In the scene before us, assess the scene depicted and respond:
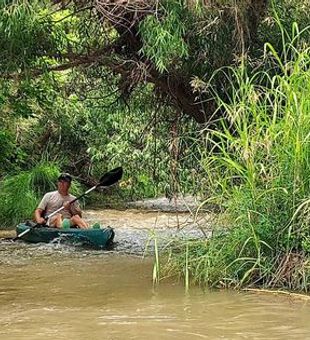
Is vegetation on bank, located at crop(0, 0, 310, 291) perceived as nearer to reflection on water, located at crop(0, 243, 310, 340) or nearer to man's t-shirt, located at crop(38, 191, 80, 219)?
reflection on water, located at crop(0, 243, 310, 340)

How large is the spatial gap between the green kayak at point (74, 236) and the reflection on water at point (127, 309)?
186 cm

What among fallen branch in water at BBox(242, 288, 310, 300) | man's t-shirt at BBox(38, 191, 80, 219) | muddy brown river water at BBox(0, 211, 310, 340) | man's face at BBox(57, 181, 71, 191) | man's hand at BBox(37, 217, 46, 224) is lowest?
muddy brown river water at BBox(0, 211, 310, 340)

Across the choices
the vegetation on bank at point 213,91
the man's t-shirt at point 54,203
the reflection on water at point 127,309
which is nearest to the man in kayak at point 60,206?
the man's t-shirt at point 54,203

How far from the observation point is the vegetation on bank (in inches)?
244

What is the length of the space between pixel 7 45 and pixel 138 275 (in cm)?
257

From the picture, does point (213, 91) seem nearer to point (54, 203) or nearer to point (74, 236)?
point (74, 236)

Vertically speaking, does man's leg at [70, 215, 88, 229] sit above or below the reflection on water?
above

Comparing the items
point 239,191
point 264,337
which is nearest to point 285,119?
point 239,191

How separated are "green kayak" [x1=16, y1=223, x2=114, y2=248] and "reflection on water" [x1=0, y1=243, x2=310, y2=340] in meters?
1.86

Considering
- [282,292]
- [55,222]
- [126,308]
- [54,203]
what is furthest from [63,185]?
[282,292]

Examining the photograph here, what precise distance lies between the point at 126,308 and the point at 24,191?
8.63 m

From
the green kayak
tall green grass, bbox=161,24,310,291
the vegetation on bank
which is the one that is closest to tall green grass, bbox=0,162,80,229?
the vegetation on bank

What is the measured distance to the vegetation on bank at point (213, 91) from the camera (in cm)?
621

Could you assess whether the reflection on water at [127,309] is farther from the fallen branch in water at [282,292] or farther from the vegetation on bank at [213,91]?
the vegetation on bank at [213,91]
